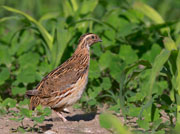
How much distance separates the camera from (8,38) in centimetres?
949

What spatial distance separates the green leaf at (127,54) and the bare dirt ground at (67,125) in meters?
1.62

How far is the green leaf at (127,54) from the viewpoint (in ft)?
27.7

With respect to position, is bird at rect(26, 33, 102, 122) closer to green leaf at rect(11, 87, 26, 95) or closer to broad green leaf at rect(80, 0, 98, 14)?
green leaf at rect(11, 87, 26, 95)

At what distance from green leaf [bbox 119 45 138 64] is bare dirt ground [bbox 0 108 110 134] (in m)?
1.62

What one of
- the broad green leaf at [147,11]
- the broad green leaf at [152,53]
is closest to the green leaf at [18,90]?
the broad green leaf at [152,53]

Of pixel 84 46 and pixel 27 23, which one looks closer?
pixel 84 46

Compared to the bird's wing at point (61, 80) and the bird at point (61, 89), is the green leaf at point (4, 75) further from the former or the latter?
the bird's wing at point (61, 80)

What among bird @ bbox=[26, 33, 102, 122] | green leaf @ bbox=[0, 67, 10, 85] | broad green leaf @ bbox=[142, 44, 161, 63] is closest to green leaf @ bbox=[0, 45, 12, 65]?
green leaf @ bbox=[0, 67, 10, 85]

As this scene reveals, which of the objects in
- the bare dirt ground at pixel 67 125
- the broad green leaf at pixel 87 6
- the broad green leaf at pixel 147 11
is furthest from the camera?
the broad green leaf at pixel 147 11

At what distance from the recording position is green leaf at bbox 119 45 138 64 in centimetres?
843

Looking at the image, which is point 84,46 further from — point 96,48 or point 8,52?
point 8,52

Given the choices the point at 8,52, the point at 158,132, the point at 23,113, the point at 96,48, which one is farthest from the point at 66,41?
the point at 158,132

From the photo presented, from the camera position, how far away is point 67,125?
6.45 m

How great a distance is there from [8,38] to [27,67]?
1.55 meters
